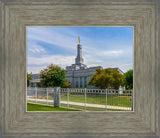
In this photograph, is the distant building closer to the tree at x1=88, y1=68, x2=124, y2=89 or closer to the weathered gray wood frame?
the tree at x1=88, y1=68, x2=124, y2=89

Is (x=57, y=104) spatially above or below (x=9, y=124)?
below

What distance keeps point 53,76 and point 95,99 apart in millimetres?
1626

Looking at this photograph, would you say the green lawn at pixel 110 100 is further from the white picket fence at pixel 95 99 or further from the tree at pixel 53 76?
the tree at pixel 53 76

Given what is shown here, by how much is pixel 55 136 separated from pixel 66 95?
271cm

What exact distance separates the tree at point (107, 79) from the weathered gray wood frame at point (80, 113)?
2.27m

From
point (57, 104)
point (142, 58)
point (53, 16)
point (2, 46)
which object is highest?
point (53, 16)

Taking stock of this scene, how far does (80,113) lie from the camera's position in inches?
44.0

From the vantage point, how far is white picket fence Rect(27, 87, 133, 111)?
305cm

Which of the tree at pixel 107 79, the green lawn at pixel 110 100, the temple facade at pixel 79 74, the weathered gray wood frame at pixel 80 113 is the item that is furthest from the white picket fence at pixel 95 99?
the weathered gray wood frame at pixel 80 113

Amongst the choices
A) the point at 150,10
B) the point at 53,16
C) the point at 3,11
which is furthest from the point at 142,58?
the point at 3,11

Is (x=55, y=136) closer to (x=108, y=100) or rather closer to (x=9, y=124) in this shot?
(x=9, y=124)

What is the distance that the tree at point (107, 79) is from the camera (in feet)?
11.5

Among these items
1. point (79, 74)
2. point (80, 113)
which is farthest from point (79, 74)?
point (80, 113)

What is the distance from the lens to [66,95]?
3758 millimetres
